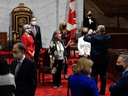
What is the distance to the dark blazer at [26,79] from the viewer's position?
2.96 meters

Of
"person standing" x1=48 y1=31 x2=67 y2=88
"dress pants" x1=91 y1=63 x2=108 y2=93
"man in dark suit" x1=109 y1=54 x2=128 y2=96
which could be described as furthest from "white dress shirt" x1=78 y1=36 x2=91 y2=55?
"man in dark suit" x1=109 y1=54 x2=128 y2=96

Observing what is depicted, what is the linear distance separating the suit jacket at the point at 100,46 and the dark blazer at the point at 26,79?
2.25m

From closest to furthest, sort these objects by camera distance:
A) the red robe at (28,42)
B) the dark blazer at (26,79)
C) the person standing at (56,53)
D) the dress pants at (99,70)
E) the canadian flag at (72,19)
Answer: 1. the dark blazer at (26,79)
2. the dress pants at (99,70)
3. the person standing at (56,53)
4. the red robe at (28,42)
5. the canadian flag at (72,19)

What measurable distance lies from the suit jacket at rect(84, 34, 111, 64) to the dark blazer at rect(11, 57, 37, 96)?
2.25 metres

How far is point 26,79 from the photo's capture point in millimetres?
2990

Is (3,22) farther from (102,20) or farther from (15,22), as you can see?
(102,20)

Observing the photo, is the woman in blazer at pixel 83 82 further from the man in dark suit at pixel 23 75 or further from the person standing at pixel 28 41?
the person standing at pixel 28 41

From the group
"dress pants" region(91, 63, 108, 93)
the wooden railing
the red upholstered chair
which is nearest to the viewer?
"dress pants" region(91, 63, 108, 93)

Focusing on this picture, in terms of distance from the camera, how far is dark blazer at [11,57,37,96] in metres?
2.96

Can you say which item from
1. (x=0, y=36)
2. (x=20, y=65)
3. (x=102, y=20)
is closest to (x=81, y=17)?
(x=102, y=20)

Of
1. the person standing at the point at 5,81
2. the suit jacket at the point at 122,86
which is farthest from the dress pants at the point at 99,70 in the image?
the person standing at the point at 5,81

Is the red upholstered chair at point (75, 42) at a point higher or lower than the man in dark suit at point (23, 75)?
higher

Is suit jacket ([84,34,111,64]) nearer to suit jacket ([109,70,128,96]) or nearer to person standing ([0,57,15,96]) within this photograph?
suit jacket ([109,70,128,96])

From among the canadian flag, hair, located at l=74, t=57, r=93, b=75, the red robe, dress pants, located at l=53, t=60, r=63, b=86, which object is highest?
the canadian flag
